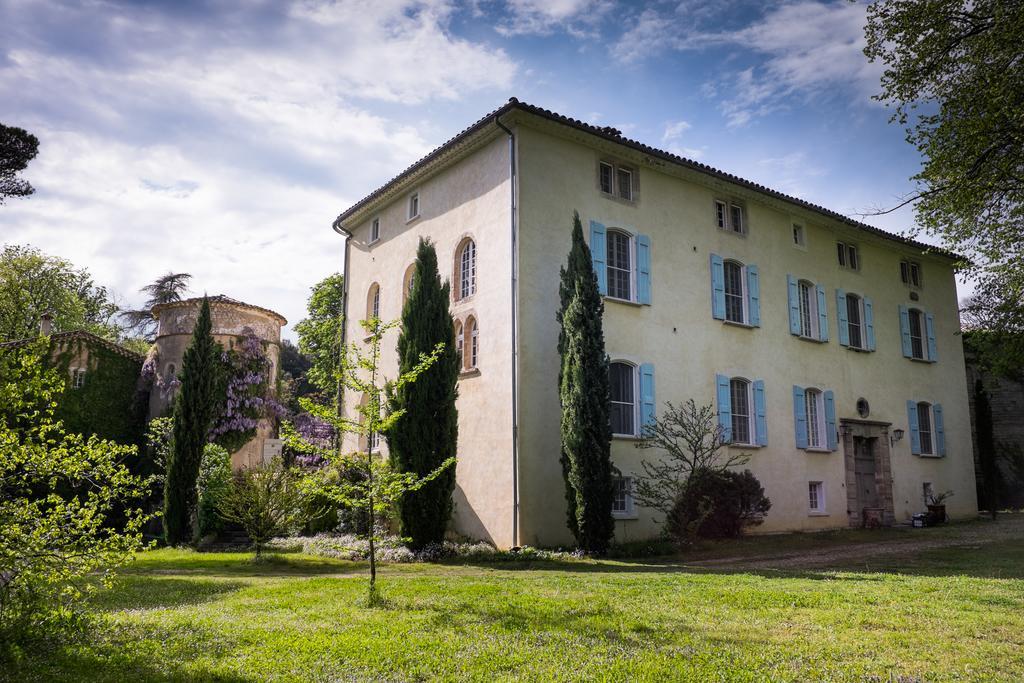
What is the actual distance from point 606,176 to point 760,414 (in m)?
7.16

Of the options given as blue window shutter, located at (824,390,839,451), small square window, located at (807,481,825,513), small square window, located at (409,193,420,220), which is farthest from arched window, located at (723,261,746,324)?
small square window, located at (409,193,420,220)

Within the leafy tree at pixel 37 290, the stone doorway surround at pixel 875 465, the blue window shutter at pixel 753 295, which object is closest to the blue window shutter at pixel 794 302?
the blue window shutter at pixel 753 295

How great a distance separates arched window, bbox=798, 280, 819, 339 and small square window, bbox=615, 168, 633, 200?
21.8 ft

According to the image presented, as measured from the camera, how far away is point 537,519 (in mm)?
14320

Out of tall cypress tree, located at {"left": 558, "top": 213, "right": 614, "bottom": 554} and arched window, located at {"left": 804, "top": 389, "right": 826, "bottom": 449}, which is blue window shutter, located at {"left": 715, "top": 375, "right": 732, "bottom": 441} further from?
tall cypress tree, located at {"left": 558, "top": 213, "right": 614, "bottom": 554}

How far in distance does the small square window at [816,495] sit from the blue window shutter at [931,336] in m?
7.54

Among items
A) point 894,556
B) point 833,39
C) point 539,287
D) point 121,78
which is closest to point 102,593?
point 121,78

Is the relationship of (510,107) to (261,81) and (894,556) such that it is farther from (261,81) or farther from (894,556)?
(894,556)

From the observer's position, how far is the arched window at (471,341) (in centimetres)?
1650

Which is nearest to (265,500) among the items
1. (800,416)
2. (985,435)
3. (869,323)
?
(800,416)

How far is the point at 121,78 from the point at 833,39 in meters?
10.9

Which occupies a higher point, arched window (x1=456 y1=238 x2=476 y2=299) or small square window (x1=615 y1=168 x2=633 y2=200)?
small square window (x1=615 y1=168 x2=633 y2=200)

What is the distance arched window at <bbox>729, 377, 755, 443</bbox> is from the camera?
18.3m

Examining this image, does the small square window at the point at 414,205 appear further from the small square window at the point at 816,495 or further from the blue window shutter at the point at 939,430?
the blue window shutter at the point at 939,430
